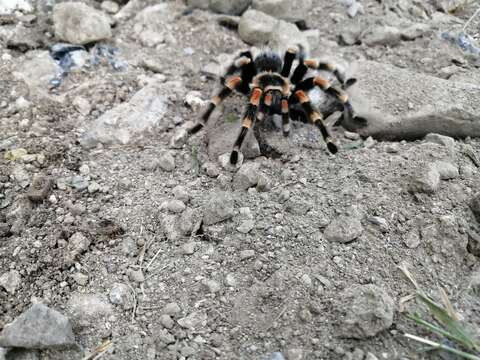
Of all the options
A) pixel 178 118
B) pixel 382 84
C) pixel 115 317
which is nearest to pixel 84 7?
pixel 178 118

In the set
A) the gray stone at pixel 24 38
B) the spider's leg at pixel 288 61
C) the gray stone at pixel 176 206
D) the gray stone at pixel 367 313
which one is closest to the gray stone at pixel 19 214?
the gray stone at pixel 176 206

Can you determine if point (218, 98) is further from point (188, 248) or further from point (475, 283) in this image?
point (475, 283)

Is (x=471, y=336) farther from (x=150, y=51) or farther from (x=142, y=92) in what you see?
(x=150, y=51)

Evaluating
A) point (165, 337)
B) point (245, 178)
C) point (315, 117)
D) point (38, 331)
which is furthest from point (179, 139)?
point (38, 331)

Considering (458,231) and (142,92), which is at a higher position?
(458,231)

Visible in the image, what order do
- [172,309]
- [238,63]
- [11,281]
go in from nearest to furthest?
[172,309] → [11,281] → [238,63]
